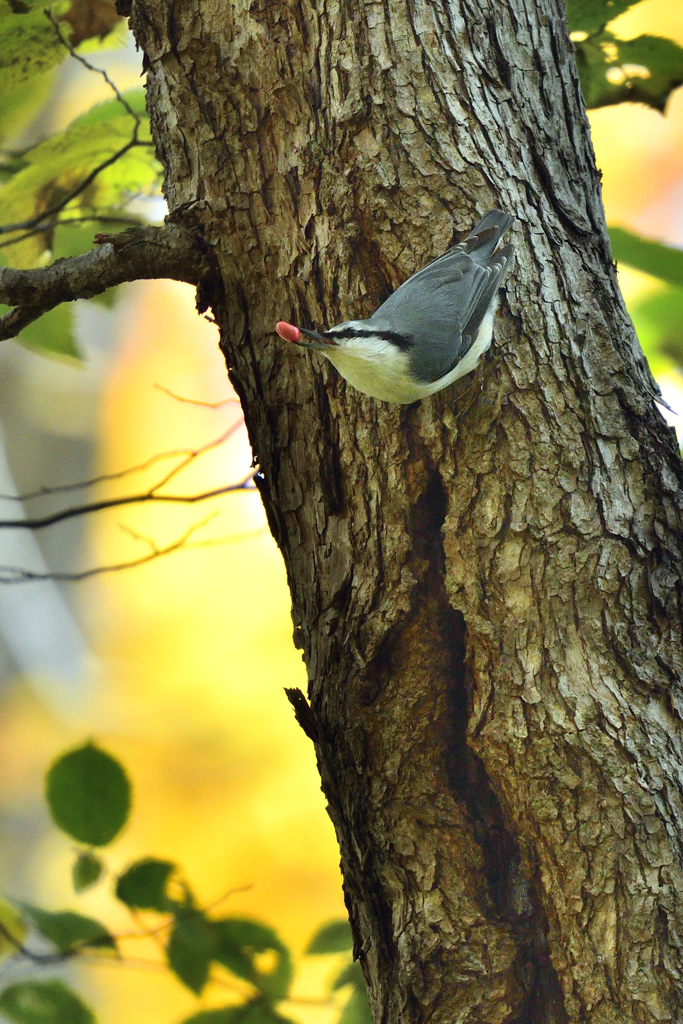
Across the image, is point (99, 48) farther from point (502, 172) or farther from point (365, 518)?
point (365, 518)

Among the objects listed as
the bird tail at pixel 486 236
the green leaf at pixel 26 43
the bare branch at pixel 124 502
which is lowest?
the bird tail at pixel 486 236

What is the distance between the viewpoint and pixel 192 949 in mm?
1573

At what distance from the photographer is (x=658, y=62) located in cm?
→ 145

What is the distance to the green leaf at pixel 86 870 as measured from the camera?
1559 mm

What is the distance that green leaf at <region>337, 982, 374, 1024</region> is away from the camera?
1.54 meters

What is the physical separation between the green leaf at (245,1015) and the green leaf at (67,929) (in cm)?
24

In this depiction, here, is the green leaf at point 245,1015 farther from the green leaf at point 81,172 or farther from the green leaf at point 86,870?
the green leaf at point 81,172

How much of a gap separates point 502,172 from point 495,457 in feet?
1.25

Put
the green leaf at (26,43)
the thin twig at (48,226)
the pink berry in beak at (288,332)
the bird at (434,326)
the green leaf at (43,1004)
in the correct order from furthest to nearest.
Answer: the thin twig at (48,226) < the green leaf at (43,1004) < the green leaf at (26,43) < the bird at (434,326) < the pink berry in beak at (288,332)

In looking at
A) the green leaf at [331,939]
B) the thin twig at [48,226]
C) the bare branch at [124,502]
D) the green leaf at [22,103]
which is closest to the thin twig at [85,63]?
the green leaf at [22,103]

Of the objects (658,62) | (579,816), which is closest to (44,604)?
(579,816)

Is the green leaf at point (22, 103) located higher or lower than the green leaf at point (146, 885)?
higher

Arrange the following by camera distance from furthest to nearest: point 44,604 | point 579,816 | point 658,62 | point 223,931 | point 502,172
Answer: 1. point 44,604
2. point 223,931
3. point 658,62
4. point 502,172
5. point 579,816

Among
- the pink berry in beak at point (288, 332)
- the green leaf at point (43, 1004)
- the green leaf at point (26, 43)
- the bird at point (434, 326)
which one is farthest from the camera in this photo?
the green leaf at point (43, 1004)
